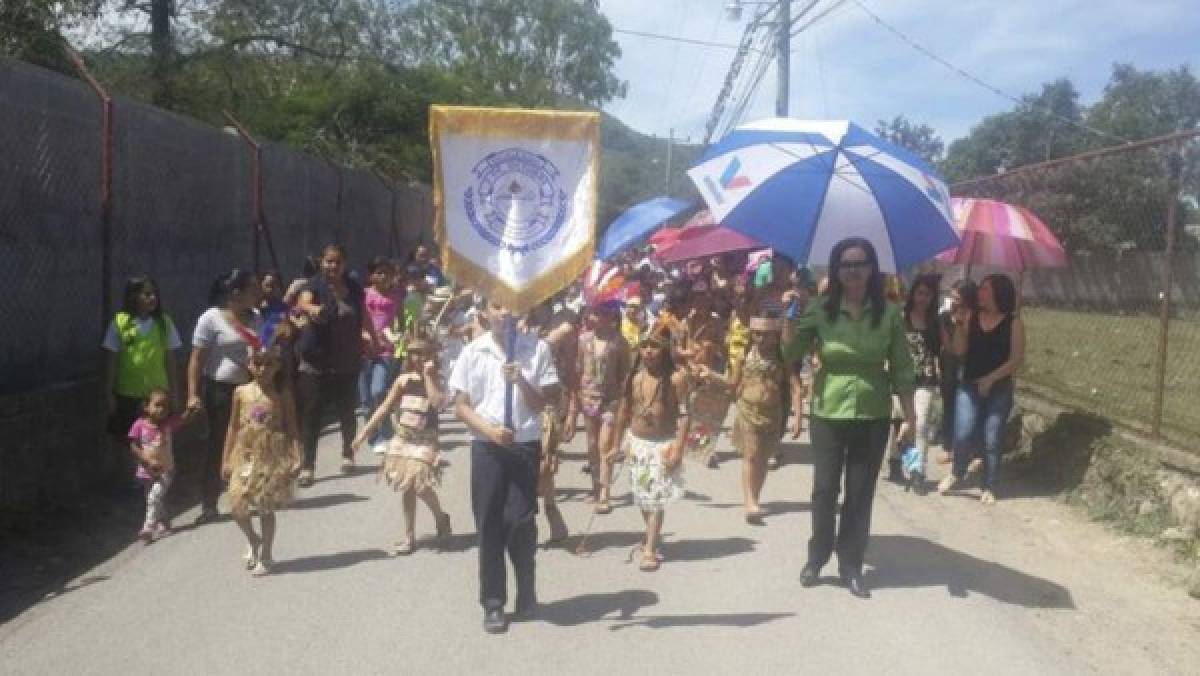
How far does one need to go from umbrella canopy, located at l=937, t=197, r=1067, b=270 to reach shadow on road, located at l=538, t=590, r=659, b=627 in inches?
194

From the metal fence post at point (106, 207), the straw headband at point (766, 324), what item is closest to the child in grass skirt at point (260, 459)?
the metal fence post at point (106, 207)

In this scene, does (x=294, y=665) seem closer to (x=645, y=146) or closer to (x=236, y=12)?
(x=236, y=12)

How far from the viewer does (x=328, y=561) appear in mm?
6438

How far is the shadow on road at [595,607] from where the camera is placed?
548 cm

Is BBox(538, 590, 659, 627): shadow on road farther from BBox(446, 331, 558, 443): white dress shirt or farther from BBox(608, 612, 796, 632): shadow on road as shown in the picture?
BBox(446, 331, 558, 443): white dress shirt

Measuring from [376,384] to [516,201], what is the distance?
16.6 feet

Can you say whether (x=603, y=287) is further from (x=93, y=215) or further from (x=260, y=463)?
(x=93, y=215)

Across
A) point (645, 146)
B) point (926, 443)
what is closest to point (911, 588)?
point (926, 443)

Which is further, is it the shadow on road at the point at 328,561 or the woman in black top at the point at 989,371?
the woman in black top at the point at 989,371

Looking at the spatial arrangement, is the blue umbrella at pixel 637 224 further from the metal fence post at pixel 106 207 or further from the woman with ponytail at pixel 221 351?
the woman with ponytail at pixel 221 351

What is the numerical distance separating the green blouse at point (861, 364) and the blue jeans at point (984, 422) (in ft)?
8.80

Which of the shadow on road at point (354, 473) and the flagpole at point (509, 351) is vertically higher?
the flagpole at point (509, 351)

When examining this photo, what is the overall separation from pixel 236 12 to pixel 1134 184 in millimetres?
22674

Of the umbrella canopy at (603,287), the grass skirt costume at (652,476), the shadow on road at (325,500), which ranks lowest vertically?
the shadow on road at (325,500)
